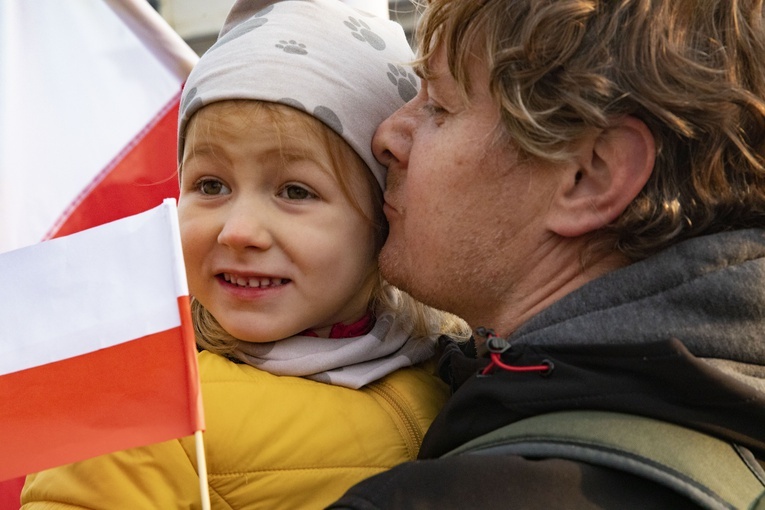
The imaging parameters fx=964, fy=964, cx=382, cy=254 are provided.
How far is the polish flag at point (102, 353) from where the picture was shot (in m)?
1.90

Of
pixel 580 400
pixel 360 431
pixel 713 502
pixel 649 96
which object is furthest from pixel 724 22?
pixel 360 431

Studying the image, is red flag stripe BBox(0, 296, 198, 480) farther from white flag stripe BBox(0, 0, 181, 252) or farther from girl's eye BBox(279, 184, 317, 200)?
white flag stripe BBox(0, 0, 181, 252)

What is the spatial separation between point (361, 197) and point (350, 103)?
257 millimetres

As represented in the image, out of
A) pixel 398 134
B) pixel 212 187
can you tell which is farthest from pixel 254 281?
pixel 398 134

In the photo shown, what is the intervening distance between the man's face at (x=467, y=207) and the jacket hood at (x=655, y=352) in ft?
0.93

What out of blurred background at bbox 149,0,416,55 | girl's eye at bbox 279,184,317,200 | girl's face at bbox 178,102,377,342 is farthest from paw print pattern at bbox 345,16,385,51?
blurred background at bbox 149,0,416,55

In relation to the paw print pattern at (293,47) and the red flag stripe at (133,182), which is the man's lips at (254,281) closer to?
the paw print pattern at (293,47)

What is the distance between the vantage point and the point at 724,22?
83.7 inches

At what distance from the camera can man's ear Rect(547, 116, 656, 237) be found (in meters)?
2.16

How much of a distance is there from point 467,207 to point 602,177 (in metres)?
0.33

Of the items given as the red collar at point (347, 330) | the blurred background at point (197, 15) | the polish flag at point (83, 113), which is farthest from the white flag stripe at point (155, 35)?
the blurred background at point (197, 15)

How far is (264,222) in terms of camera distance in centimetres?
245

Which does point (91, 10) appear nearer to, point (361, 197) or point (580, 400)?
point (361, 197)

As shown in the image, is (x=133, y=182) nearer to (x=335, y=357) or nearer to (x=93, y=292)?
(x=335, y=357)
